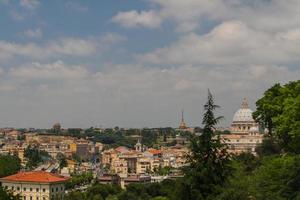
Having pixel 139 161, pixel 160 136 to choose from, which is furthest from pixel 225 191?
pixel 160 136

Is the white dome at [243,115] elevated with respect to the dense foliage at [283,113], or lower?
elevated

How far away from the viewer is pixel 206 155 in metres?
13.7

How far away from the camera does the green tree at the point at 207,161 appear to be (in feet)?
43.8

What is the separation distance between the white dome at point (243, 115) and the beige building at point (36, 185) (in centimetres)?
6003

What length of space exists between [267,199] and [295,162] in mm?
1937

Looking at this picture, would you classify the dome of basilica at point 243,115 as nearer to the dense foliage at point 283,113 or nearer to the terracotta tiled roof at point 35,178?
the terracotta tiled roof at point 35,178

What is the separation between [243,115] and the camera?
115 m

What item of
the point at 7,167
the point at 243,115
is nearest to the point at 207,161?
the point at 7,167

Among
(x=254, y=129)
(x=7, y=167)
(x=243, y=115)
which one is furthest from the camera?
(x=243, y=115)

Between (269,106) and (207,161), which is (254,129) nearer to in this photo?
(269,106)

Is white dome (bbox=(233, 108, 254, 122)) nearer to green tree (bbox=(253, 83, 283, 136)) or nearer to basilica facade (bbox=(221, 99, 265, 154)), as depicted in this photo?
basilica facade (bbox=(221, 99, 265, 154))

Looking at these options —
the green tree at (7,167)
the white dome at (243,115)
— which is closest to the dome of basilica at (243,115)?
the white dome at (243,115)

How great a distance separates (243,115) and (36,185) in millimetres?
62554

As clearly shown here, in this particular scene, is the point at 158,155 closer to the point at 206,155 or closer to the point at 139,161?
the point at 139,161
